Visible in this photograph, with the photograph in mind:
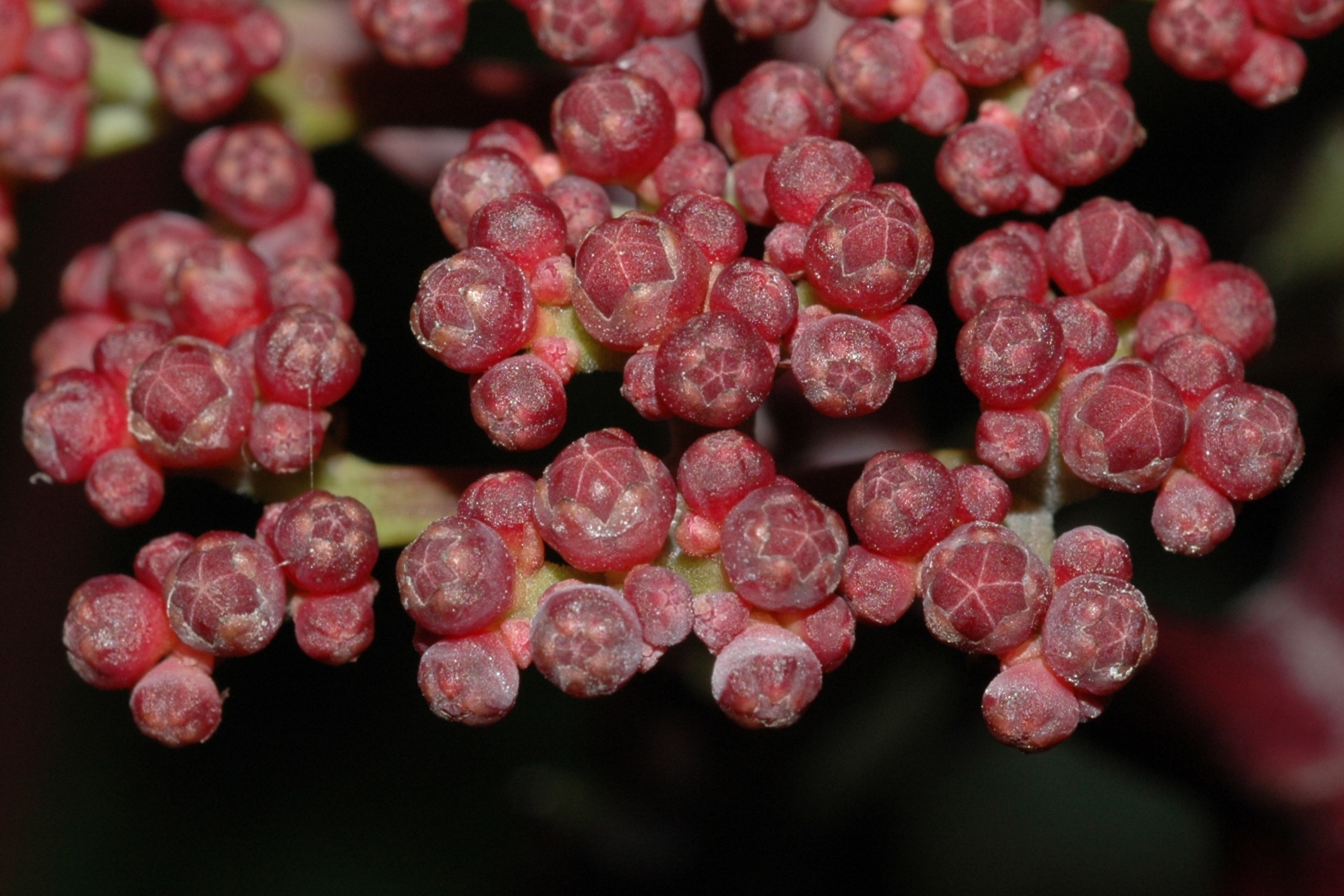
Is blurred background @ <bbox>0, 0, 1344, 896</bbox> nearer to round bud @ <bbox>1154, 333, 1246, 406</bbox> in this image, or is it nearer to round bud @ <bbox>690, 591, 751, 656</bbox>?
round bud @ <bbox>1154, 333, 1246, 406</bbox>

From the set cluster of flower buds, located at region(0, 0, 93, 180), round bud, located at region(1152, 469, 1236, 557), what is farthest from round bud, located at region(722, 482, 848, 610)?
cluster of flower buds, located at region(0, 0, 93, 180)

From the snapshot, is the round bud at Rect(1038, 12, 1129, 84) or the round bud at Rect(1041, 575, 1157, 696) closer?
the round bud at Rect(1041, 575, 1157, 696)

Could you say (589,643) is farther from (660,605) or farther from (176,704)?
(176,704)

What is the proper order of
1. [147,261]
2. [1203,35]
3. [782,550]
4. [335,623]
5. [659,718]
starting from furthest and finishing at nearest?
[659,718] < [147,261] < [1203,35] < [335,623] < [782,550]

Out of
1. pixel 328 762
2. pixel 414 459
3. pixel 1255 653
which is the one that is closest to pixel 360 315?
pixel 414 459

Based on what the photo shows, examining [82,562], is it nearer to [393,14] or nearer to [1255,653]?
[393,14]

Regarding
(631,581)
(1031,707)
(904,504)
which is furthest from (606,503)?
(1031,707)

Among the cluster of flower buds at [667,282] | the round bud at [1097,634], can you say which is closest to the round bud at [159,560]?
the cluster of flower buds at [667,282]
